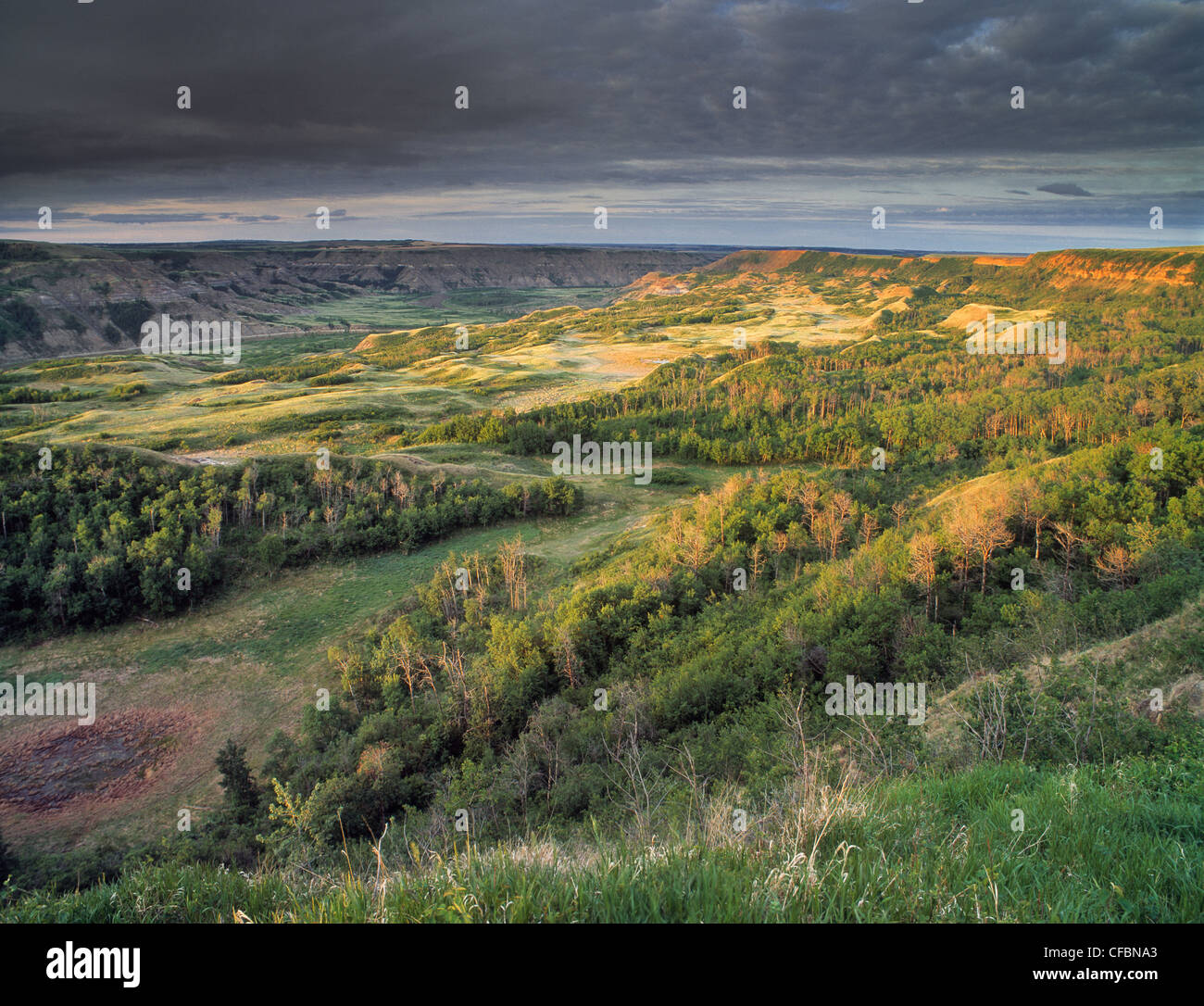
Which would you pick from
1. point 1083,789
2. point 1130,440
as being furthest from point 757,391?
point 1083,789

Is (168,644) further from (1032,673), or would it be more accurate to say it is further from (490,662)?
(1032,673)

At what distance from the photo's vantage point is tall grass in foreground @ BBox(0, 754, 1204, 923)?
290cm

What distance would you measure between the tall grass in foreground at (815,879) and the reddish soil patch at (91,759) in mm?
21502

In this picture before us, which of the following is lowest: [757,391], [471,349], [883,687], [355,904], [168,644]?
[168,644]

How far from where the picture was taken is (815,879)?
9.96 feet

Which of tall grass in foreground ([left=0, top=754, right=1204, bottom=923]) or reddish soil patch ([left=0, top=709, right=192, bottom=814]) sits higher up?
tall grass in foreground ([left=0, top=754, right=1204, bottom=923])

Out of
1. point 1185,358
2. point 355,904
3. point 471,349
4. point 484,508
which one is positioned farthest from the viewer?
point 471,349

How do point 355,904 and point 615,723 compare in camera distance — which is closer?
point 355,904

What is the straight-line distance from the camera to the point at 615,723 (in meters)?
18.5

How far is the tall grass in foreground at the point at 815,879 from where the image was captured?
2.90 meters

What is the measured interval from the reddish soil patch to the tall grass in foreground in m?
21.5

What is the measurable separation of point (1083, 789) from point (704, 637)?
18.4 m

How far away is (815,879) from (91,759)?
90.3 feet

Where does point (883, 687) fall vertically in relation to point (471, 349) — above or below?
below
